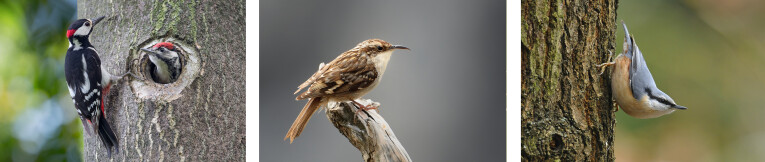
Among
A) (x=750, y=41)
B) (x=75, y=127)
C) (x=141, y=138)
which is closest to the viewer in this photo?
(x=141, y=138)

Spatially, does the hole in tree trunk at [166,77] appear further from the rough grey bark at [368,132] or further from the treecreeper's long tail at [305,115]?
the rough grey bark at [368,132]

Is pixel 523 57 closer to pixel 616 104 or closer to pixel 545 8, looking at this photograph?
pixel 545 8

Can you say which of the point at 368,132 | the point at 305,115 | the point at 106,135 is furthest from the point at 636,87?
the point at 106,135

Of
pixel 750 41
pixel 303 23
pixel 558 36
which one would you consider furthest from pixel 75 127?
pixel 750 41

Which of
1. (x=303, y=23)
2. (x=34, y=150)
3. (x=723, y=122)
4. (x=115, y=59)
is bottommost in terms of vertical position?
(x=34, y=150)

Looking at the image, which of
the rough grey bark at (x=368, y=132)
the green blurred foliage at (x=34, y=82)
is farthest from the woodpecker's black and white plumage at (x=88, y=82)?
the rough grey bark at (x=368, y=132)

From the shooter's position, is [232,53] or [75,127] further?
[75,127]
